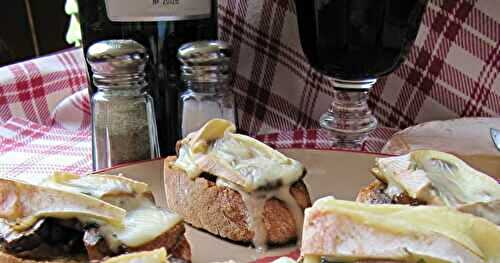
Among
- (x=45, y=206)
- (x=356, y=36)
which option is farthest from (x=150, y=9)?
(x=45, y=206)

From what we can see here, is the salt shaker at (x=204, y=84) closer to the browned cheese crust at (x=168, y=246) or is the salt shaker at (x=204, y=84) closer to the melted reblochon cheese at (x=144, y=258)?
the browned cheese crust at (x=168, y=246)

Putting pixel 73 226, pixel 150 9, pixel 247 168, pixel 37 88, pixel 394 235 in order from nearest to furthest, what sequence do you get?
pixel 394 235
pixel 73 226
pixel 247 168
pixel 150 9
pixel 37 88

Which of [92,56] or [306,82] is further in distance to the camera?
[306,82]

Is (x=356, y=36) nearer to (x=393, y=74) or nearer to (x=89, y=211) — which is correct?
(x=393, y=74)

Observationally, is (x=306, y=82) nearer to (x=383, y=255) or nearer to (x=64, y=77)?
(x=64, y=77)

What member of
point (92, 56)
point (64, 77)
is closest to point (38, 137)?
point (64, 77)

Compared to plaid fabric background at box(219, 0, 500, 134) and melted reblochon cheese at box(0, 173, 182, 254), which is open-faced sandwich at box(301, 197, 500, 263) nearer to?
melted reblochon cheese at box(0, 173, 182, 254)

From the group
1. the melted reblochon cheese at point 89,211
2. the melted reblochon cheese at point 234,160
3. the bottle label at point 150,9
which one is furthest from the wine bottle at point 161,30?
the melted reblochon cheese at point 89,211
